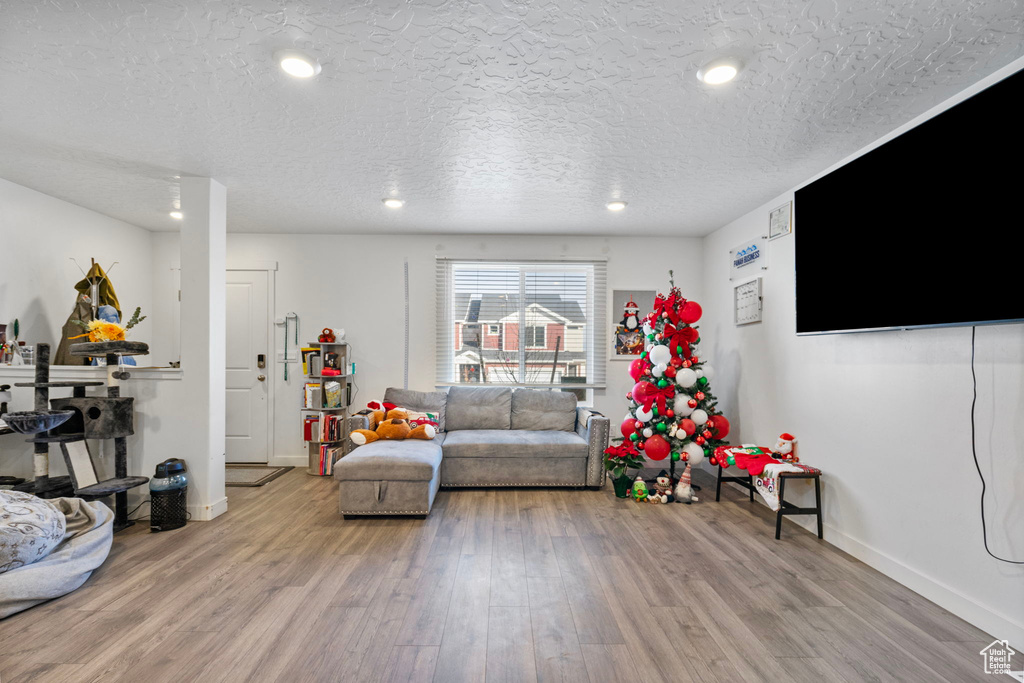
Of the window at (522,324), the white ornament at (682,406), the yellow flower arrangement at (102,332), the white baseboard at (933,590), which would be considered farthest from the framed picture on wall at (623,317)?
the yellow flower arrangement at (102,332)

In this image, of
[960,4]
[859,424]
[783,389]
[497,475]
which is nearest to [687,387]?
[783,389]

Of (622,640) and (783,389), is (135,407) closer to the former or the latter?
(622,640)

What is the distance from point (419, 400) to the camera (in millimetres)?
4938

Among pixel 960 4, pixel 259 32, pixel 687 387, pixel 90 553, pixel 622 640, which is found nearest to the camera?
pixel 960 4

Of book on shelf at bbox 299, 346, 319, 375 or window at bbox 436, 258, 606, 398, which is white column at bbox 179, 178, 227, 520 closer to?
book on shelf at bbox 299, 346, 319, 375

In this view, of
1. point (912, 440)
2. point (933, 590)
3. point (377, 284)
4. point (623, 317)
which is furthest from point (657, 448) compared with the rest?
point (377, 284)

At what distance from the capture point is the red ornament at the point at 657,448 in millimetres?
4133

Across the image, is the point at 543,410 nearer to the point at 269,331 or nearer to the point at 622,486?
the point at 622,486

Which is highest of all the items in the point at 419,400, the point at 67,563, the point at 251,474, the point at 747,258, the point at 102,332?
the point at 747,258

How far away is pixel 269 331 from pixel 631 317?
3.96 m

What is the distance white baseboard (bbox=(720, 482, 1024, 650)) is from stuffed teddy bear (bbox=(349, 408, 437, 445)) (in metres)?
3.18

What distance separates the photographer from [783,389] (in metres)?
3.84

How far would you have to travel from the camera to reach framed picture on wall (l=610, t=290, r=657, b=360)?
17.5 ft

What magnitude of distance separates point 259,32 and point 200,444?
291 centimetres
